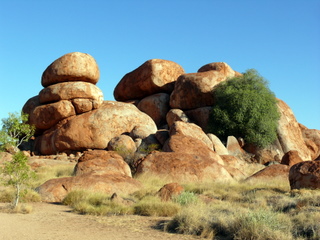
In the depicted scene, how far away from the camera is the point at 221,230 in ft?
25.1

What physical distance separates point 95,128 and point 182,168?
13.2 meters

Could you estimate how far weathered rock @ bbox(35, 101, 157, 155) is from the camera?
1098 inches

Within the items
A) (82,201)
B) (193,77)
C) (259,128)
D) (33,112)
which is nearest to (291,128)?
(259,128)

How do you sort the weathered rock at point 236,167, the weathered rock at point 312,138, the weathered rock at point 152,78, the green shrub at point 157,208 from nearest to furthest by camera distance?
the green shrub at point 157,208, the weathered rock at point 236,167, the weathered rock at point 312,138, the weathered rock at point 152,78

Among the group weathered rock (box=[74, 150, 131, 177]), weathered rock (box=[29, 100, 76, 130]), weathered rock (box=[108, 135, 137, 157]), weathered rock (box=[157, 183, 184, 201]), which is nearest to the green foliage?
weathered rock (box=[29, 100, 76, 130])

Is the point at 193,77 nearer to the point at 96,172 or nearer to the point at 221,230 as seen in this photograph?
the point at 96,172

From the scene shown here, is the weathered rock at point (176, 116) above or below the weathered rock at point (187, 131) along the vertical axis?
above

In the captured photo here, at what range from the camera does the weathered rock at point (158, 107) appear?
3369cm

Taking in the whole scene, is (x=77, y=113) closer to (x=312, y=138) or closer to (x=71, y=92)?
(x=71, y=92)

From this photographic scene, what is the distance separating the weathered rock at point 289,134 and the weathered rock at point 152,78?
9.87 metres

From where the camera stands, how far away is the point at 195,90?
31.0 metres

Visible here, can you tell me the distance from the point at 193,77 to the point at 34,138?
1455cm

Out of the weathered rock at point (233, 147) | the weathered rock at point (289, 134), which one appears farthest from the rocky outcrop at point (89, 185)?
the weathered rock at point (289, 134)

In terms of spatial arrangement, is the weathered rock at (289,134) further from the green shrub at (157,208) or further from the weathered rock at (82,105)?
the green shrub at (157,208)
